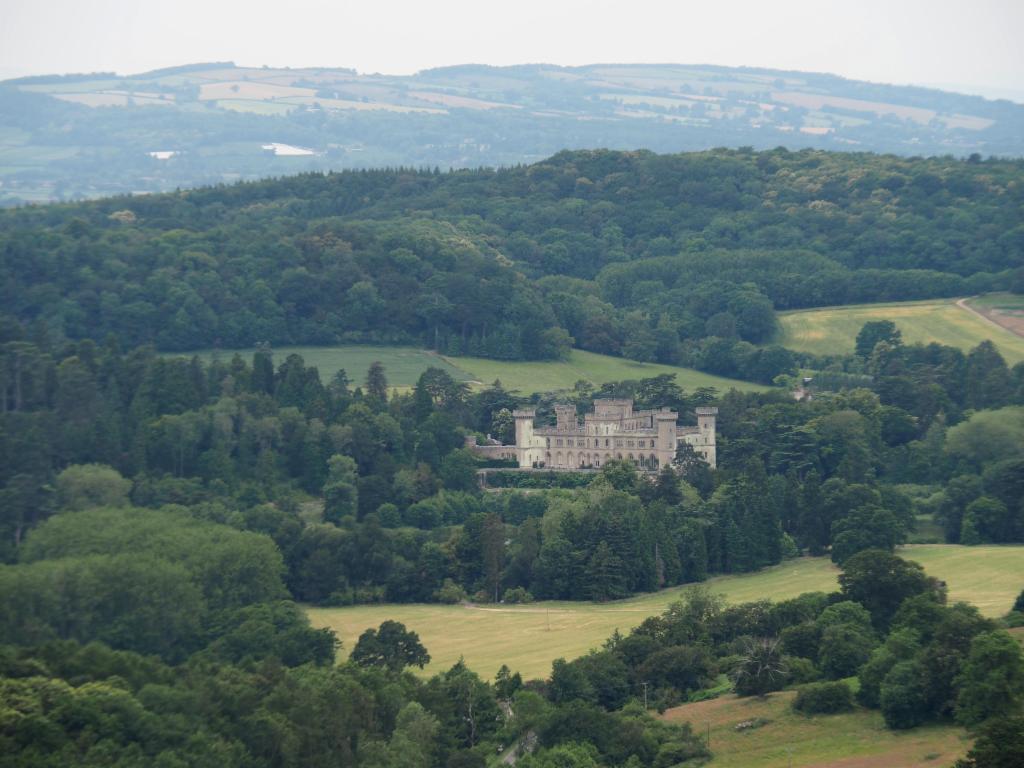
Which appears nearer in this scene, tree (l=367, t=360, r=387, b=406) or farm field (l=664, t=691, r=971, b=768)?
farm field (l=664, t=691, r=971, b=768)

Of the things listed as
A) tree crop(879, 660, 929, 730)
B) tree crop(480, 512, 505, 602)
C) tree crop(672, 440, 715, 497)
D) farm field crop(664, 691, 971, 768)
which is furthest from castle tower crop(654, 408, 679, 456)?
tree crop(879, 660, 929, 730)

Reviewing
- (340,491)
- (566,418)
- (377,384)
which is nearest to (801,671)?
(340,491)

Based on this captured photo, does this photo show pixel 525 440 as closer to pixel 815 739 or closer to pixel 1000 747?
pixel 815 739

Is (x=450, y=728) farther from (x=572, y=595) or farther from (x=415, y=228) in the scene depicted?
(x=415, y=228)

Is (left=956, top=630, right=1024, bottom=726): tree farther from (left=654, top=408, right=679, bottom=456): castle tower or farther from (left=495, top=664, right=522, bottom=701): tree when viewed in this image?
(left=654, top=408, right=679, bottom=456): castle tower

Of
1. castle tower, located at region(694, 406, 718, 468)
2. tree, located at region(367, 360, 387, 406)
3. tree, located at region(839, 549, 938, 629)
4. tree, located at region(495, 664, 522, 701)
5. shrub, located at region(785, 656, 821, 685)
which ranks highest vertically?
tree, located at region(839, 549, 938, 629)

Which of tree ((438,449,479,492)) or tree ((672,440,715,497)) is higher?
tree ((672,440,715,497))

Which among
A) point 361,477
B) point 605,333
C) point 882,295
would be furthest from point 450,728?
point 882,295
